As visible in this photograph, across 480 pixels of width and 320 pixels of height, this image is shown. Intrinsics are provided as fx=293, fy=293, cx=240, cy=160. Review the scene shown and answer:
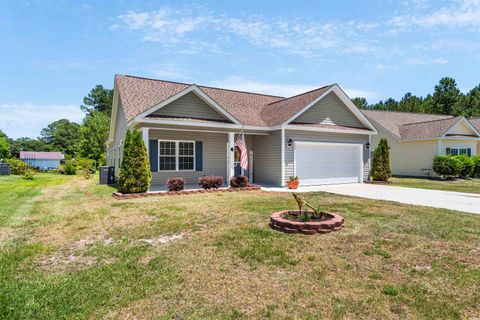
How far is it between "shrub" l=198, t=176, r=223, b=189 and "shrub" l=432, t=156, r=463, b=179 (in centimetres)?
1654

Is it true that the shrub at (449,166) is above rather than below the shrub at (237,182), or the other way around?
above

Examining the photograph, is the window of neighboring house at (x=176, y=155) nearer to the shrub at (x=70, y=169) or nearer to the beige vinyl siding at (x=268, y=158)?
the beige vinyl siding at (x=268, y=158)

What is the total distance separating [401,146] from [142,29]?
21.9 m

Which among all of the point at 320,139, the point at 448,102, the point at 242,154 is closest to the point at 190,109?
the point at 242,154

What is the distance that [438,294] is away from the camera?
343 centimetres

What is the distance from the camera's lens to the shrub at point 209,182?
13102 millimetres

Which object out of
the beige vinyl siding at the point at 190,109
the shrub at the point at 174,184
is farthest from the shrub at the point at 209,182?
the beige vinyl siding at the point at 190,109

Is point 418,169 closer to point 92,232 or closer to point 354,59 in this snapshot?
point 354,59

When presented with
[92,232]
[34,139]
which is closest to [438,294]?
[92,232]

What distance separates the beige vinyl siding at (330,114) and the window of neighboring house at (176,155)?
578 centimetres

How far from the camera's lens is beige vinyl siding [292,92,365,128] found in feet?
52.8

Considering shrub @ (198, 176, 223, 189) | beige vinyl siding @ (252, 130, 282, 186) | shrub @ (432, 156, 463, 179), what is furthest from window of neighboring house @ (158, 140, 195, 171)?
shrub @ (432, 156, 463, 179)

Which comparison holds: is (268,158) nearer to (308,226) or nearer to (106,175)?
(106,175)

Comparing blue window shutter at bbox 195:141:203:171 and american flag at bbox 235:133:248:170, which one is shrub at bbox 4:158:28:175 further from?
american flag at bbox 235:133:248:170
